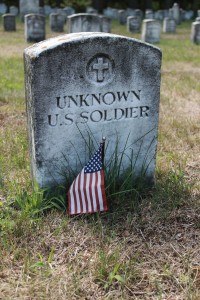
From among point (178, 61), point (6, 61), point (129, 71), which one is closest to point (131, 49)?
point (129, 71)

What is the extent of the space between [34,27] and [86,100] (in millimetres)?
10886

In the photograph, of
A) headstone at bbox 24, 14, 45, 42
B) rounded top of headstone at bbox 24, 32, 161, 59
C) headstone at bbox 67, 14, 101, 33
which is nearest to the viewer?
rounded top of headstone at bbox 24, 32, 161, 59

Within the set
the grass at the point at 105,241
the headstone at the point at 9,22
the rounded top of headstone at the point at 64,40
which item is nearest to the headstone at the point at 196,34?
the headstone at the point at 9,22

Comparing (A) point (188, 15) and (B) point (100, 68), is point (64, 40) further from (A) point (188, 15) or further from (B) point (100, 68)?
(A) point (188, 15)

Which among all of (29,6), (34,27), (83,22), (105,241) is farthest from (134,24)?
(105,241)

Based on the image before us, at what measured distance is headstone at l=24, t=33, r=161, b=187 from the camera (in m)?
2.98

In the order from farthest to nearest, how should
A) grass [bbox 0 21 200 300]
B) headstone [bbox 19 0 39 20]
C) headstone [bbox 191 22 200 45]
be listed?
headstone [bbox 19 0 39 20] < headstone [bbox 191 22 200 45] < grass [bbox 0 21 200 300]

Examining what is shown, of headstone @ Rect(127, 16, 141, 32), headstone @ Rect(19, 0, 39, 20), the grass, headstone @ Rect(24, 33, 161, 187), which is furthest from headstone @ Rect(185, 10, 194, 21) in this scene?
headstone @ Rect(24, 33, 161, 187)

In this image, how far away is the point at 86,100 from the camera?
10.4 ft

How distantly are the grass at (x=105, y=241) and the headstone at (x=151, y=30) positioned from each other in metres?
10.5

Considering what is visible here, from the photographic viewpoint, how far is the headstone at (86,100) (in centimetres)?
298

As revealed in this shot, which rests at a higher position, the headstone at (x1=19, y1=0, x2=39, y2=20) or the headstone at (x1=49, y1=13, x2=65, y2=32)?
the headstone at (x1=19, y1=0, x2=39, y2=20)

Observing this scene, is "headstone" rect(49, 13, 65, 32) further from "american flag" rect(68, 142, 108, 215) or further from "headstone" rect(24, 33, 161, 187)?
"american flag" rect(68, 142, 108, 215)

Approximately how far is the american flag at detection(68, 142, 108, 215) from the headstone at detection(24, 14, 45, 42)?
11076mm
